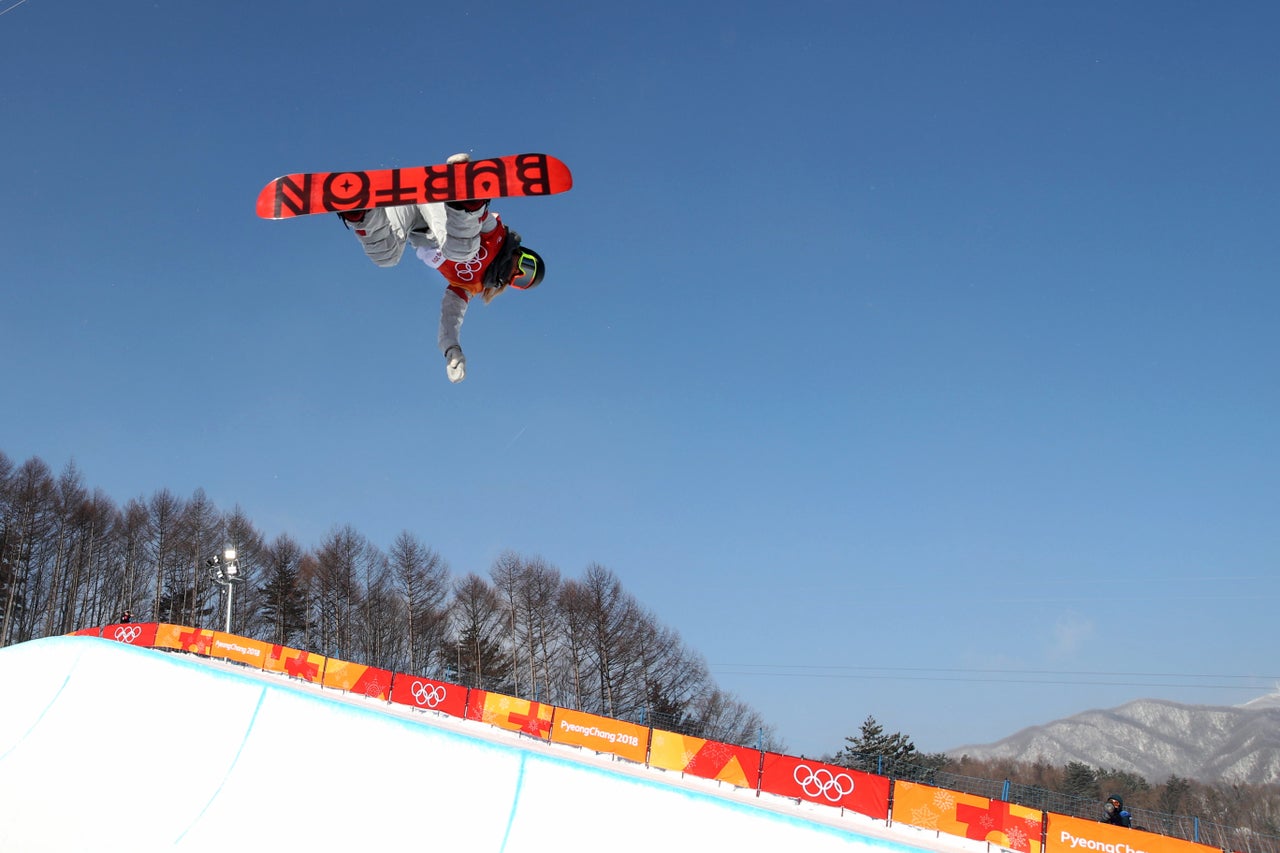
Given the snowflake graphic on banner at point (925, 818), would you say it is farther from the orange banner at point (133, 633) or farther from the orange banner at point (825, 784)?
the orange banner at point (133, 633)

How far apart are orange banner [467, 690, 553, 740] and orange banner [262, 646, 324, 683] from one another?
5.83 metres

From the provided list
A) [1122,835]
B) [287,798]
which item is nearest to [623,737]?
[1122,835]

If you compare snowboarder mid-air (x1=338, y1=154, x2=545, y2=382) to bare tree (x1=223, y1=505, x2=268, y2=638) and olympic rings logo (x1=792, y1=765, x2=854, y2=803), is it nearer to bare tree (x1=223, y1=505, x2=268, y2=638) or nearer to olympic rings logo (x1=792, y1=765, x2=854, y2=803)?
olympic rings logo (x1=792, y1=765, x2=854, y2=803)

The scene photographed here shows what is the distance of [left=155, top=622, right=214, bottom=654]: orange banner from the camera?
88.2 feet

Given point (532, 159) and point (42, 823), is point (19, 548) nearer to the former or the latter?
point (42, 823)

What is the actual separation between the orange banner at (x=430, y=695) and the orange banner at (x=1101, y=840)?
545 inches

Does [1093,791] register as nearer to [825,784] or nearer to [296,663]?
[825,784]

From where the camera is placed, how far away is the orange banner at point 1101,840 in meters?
11.5

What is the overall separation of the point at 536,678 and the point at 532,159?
38718 millimetres

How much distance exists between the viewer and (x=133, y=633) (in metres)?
26.1

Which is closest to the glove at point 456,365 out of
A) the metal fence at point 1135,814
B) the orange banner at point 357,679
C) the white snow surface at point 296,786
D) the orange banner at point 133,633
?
the white snow surface at point 296,786

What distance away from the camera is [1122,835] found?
39.3 feet

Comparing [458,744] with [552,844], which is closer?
[552,844]

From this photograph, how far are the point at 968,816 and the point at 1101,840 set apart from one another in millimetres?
2213
